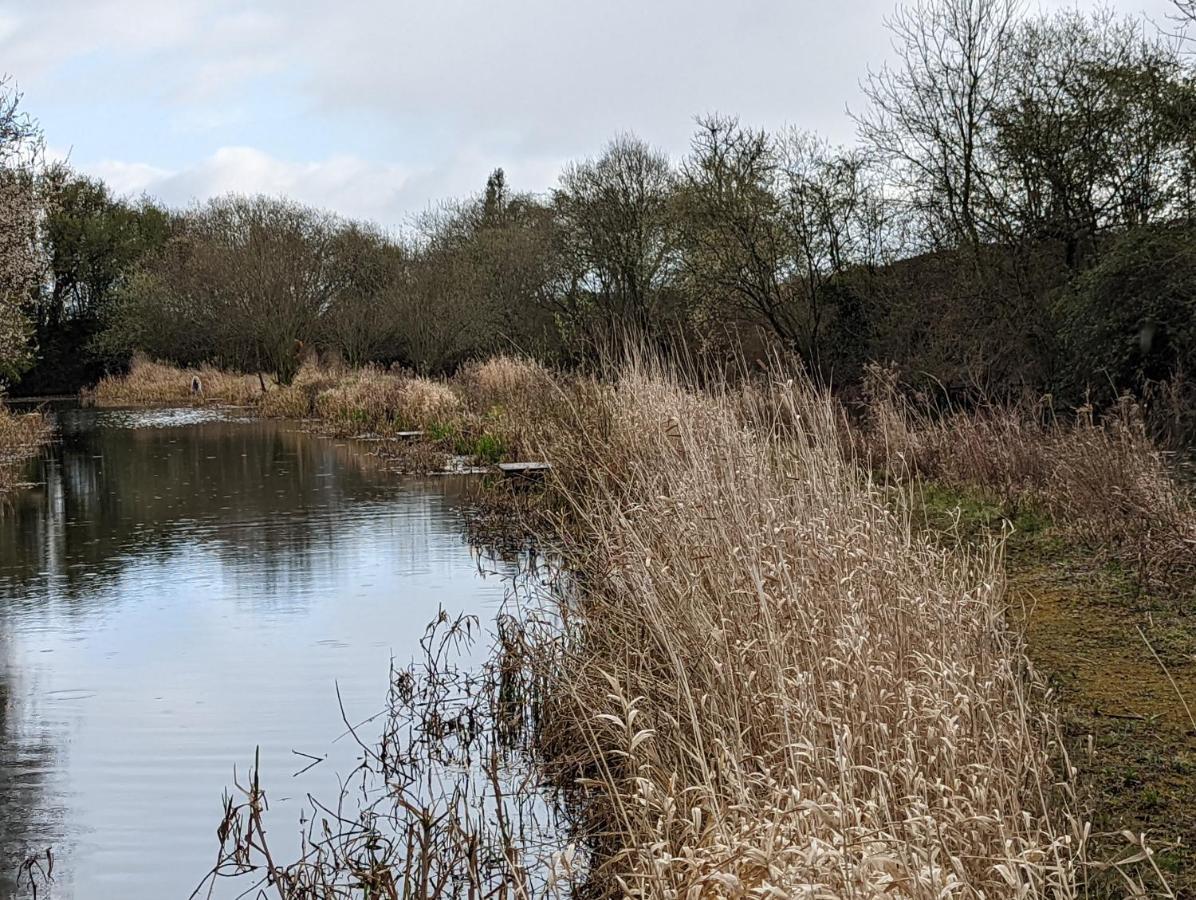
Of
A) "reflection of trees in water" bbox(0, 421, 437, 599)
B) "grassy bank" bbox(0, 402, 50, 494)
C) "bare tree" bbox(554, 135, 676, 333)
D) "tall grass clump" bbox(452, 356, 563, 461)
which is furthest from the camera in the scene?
"bare tree" bbox(554, 135, 676, 333)

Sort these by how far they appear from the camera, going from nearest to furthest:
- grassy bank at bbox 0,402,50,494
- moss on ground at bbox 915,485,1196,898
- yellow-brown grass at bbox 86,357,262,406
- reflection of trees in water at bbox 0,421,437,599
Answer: moss on ground at bbox 915,485,1196,898
reflection of trees in water at bbox 0,421,437,599
grassy bank at bbox 0,402,50,494
yellow-brown grass at bbox 86,357,262,406

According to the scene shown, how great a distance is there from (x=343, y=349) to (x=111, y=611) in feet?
92.6

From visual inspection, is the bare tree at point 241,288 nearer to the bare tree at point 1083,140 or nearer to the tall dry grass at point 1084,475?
the bare tree at point 1083,140

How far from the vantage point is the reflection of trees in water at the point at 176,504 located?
10242 millimetres

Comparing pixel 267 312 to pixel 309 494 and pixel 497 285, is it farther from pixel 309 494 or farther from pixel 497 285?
pixel 309 494

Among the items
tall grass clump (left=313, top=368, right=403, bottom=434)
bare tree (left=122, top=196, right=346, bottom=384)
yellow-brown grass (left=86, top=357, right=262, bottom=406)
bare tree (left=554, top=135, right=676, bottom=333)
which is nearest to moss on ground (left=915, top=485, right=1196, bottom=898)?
tall grass clump (left=313, top=368, right=403, bottom=434)

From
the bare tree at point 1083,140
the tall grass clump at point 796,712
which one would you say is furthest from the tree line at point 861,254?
the tall grass clump at point 796,712

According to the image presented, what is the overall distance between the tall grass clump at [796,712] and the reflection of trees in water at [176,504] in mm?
5426

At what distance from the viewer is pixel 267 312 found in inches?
1348

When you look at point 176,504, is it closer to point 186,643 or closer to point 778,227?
point 186,643

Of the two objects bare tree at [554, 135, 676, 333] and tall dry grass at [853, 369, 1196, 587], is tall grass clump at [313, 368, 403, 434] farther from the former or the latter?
tall dry grass at [853, 369, 1196, 587]

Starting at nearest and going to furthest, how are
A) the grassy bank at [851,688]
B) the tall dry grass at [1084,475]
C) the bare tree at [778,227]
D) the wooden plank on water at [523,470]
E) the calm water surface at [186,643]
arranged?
the grassy bank at [851,688] → the calm water surface at [186,643] → the tall dry grass at [1084,475] → the wooden plank on water at [523,470] → the bare tree at [778,227]

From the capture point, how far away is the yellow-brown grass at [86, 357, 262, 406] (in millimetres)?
36844

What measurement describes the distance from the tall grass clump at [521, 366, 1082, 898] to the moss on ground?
0.66ft
